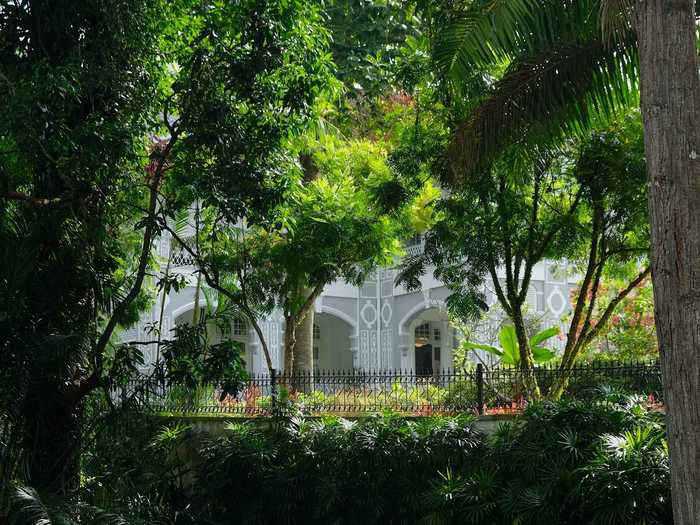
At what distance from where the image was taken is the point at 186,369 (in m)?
8.66

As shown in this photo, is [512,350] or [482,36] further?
[512,350]

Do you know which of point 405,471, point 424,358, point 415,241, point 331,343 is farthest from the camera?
point 331,343

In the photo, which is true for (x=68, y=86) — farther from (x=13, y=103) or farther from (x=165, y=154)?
(x=165, y=154)

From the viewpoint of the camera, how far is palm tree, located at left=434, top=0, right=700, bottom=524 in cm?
478

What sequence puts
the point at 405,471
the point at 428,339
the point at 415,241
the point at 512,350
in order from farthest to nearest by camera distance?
the point at 428,339, the point at 415,241, the point at 512,350, the point at 405,471

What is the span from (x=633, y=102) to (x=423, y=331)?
18.9m

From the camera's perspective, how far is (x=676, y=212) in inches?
192

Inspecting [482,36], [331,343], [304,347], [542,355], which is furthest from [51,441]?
[331,343]

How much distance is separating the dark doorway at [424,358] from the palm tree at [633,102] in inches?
709

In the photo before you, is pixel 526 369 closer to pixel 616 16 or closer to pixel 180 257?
pixel 180 257

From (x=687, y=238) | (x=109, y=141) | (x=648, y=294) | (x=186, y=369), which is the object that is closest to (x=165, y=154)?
(x=109, y=141)

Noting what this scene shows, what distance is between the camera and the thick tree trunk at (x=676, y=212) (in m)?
4.74

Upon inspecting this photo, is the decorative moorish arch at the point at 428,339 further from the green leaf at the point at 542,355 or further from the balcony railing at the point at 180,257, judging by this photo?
the balcony railing at the point at 180,257

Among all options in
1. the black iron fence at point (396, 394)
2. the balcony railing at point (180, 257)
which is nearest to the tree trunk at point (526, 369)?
the black iron fence at point (396, 394)
